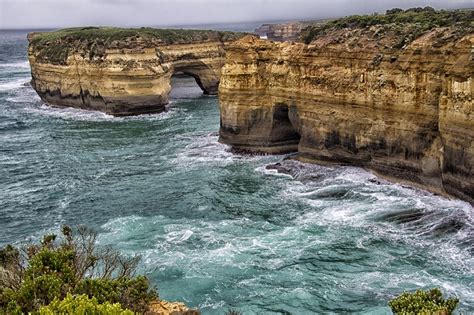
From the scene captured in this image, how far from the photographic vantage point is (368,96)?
1570 inches

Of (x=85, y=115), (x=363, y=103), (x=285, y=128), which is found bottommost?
(x=85, y=115)

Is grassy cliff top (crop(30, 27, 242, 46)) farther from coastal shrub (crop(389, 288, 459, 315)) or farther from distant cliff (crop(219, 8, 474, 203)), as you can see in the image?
coastal shrub (crop(389, 288, 459, 315))

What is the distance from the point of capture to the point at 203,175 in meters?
44.0

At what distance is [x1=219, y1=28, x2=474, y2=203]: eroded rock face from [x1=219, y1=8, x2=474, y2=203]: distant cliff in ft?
0.25

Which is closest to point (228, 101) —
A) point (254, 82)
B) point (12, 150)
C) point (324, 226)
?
point (254, 82)

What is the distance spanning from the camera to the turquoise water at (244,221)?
85.7 feet

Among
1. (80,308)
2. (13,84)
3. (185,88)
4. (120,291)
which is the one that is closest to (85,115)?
(185,88)

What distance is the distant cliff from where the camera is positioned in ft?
111

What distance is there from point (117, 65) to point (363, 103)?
39463 millimetres

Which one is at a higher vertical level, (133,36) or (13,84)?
(133,36)

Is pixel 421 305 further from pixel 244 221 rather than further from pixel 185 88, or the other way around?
pixel 185 88

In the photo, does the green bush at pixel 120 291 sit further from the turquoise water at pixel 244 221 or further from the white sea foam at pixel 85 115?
the white sea foam at pixel 85 115

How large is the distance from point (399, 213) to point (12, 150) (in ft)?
133

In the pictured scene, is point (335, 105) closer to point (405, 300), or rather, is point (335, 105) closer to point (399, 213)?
point (399, 213)
